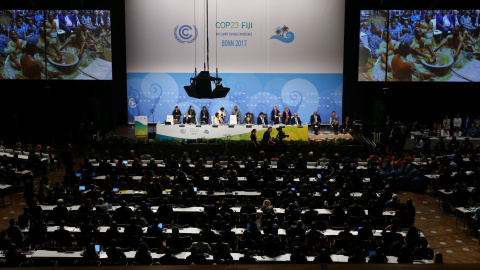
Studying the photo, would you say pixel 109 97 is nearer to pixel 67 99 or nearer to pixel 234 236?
pixel 67 99

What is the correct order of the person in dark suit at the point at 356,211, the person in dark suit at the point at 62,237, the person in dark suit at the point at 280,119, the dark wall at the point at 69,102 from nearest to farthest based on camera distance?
the person in dark suit at the point at 62,237 < the person in dark suit at the point at 356,211 < the person in dark suit at the point at 280,119 < the dark wall at the point at 69,102

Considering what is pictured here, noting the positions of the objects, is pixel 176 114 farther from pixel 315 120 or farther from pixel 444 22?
pixel 444 22

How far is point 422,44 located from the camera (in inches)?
916

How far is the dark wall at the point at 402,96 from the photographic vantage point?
24500 mm

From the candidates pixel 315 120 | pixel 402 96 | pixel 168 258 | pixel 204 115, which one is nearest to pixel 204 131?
pixel 204 115

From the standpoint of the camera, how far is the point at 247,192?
1441 cm

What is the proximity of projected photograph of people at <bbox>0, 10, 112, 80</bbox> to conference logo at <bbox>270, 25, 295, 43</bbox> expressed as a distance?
7.35 m

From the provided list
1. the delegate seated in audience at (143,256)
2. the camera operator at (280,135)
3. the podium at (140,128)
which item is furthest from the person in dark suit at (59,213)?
the camera operator at (280,135)

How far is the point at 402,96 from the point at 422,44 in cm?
265

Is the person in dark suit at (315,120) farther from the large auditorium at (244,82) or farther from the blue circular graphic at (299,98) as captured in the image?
the blue circular graphic at (299,98)

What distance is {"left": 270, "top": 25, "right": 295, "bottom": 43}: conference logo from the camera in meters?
24.1

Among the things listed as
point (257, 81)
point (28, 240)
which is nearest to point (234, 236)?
point (28, 240)

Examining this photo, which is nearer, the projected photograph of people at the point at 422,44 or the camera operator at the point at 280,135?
the camera operator at the point at 280,135

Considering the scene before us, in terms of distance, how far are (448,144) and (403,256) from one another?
1255 cm
